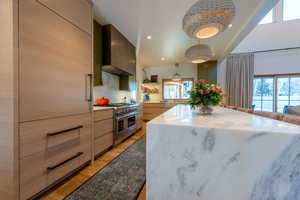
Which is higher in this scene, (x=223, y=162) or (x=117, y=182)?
(x=223, y=162)

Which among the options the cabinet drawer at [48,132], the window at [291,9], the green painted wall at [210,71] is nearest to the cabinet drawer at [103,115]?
the cabinet drawer at [48,132]

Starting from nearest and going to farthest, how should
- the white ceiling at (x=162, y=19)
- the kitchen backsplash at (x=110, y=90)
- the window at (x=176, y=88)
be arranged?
the white ceiling at (x=162, y=19), the kitchen backsplash at (x=110, y=90), the window at (x=176, y=88)

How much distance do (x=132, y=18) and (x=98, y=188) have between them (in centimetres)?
269

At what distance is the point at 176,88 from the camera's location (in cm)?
589

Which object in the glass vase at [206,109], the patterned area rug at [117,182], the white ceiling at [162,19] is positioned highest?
the white ceiling at [162,19]

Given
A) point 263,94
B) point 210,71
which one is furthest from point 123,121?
point 263,94

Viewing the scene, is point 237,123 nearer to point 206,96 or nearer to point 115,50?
point 206,96

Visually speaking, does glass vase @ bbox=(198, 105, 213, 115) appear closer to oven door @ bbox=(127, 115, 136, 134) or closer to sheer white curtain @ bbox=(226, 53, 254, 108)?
oven door @ bbox=(127, 115, 136, 134)

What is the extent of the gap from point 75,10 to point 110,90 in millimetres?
1931

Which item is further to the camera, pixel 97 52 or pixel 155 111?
pixel 155 111

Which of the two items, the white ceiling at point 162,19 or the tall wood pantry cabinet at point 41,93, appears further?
the white ceiling at point 162,19

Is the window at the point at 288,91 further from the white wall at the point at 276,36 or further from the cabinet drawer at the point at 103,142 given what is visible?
the cabinet drawer at the point at 103,142

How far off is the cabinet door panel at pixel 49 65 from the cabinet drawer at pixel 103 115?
29cm

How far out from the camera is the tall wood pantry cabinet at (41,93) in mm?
1038
